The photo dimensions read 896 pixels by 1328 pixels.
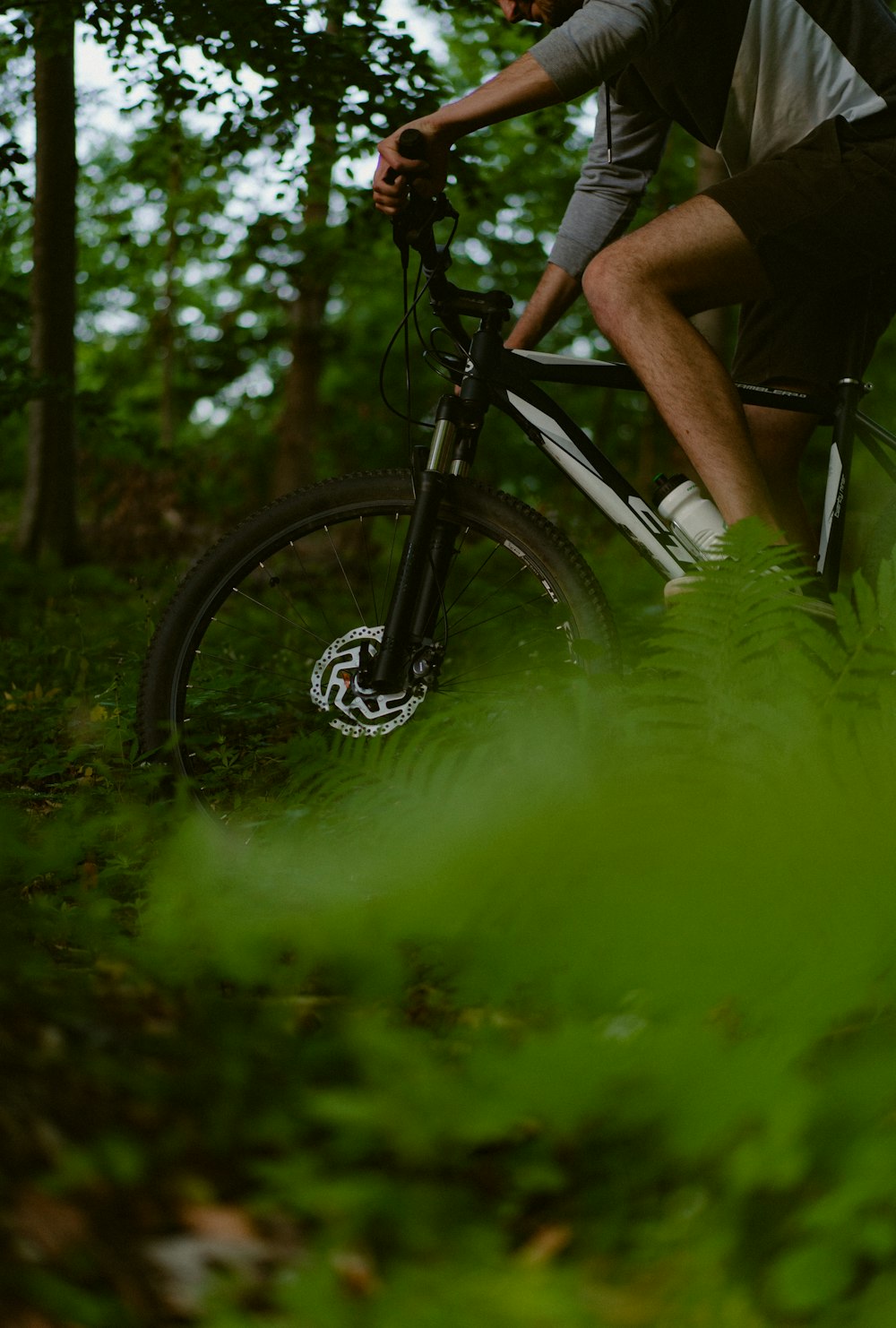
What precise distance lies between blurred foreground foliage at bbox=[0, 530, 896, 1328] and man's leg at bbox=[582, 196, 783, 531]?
60 centimetres

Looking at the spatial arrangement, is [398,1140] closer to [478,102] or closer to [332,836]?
[332,836]

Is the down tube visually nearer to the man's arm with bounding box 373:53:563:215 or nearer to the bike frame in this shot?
the bike frame

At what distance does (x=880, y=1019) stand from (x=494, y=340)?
5.91 ft

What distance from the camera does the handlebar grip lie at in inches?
94.0

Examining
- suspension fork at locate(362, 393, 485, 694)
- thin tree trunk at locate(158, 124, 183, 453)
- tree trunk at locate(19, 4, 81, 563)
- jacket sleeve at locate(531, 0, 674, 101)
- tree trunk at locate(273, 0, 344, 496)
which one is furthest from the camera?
thin tree trunk at locate(158, 124, 183, 453)

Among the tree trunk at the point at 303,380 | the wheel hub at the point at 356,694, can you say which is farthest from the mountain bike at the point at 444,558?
the tree trunk at the point at 303,380

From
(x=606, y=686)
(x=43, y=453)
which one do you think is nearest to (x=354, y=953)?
(x=606, y=686)

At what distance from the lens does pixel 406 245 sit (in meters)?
2.57

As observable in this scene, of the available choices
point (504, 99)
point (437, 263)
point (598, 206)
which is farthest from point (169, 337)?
point (504, 99)

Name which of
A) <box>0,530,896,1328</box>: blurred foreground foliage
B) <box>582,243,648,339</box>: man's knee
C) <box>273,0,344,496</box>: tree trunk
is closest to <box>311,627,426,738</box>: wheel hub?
<box>0,530,896,1328</box>: blurred foreground foliage

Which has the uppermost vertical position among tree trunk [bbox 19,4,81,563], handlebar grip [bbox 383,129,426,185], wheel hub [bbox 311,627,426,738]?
tree trunk [bbox 19,4,81,563]

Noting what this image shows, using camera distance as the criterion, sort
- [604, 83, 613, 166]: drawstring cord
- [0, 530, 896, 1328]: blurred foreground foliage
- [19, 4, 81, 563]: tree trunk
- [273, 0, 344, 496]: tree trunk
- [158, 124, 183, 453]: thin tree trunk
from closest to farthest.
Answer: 1. [0, 530, 896, 1328]: blurred foreground foliage
2. [604, 83, 613, 166]: drawstring cord
3. [19, 4, 81, 563]: tree trunk
4. [273, 0, 344, 496]: tree trunk
5. [158, 124, 183, 453]: thin tree trunk

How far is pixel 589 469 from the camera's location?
2.65 m

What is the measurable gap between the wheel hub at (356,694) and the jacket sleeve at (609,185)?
1.30m
